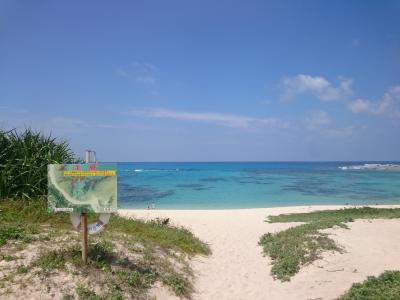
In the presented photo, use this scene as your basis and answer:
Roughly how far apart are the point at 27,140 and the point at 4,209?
9.12ft

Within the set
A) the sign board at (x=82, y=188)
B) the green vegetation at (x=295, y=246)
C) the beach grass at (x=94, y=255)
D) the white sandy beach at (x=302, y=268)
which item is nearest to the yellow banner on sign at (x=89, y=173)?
the sign board at (x=82, y=188)

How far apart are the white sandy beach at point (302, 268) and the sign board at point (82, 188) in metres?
2.23

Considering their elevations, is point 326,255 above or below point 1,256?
below

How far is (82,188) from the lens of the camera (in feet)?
25.0

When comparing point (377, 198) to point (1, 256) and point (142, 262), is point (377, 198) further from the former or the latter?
point (1, 256)

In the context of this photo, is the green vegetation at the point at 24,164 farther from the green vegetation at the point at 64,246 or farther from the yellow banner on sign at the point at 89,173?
the yellow banner on sign at the point at 89,173

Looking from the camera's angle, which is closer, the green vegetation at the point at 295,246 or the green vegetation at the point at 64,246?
the green vegetation at the point at 64,246

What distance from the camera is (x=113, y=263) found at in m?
8.35

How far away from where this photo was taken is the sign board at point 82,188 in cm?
757

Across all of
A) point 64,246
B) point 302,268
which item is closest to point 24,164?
point 64,246

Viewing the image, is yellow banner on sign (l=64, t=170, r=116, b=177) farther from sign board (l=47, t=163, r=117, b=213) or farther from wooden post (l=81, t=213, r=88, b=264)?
wooden post (l=81, t=213, r=88, b=264)

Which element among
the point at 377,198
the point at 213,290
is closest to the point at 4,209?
the point at 213,290

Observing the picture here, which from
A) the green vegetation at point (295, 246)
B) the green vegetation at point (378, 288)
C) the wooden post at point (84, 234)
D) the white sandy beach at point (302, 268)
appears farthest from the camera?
the green vegetation at point (295, 246)

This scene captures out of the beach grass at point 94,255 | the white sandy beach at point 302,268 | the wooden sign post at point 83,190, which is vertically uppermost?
the wooden sign post at point 83,190
